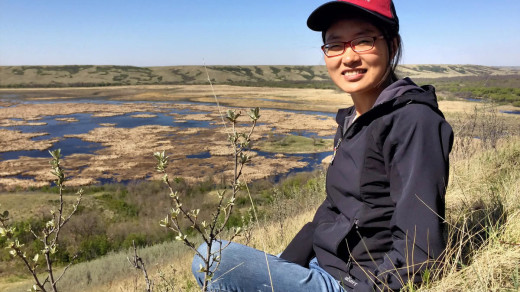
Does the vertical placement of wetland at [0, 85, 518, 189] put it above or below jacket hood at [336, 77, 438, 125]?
below

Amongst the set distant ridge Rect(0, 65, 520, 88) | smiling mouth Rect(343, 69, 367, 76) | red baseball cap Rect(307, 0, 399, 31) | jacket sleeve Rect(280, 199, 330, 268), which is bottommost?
jacket sleeve Rect(280, 199, 330, 268)

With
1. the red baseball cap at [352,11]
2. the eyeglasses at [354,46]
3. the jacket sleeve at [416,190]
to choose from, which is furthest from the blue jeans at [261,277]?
the red baseball cap at [352,11]

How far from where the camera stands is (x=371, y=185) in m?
1.33

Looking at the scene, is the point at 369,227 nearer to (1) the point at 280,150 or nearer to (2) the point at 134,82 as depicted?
(1) the point at 280,150

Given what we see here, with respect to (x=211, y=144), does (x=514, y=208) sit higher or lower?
higher

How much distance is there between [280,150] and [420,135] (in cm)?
2202

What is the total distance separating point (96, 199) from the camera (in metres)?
14.3

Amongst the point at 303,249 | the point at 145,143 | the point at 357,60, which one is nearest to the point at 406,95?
the point at 357,60

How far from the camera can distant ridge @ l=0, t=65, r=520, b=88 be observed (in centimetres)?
8506

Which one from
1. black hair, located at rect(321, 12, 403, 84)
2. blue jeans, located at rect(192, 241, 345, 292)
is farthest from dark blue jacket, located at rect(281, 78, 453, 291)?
black hair, located at rect(321, 12, 403, 84)

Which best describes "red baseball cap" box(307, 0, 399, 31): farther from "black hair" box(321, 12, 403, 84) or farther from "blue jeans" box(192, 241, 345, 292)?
"blue jeans" box(192, 241, 345, 292)

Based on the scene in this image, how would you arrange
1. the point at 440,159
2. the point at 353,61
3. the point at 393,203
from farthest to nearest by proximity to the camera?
the point at 353,61, the point at 393,203, the point at 440,159

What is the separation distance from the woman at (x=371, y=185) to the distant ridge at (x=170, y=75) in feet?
249

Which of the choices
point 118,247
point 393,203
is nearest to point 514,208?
point 393,203
